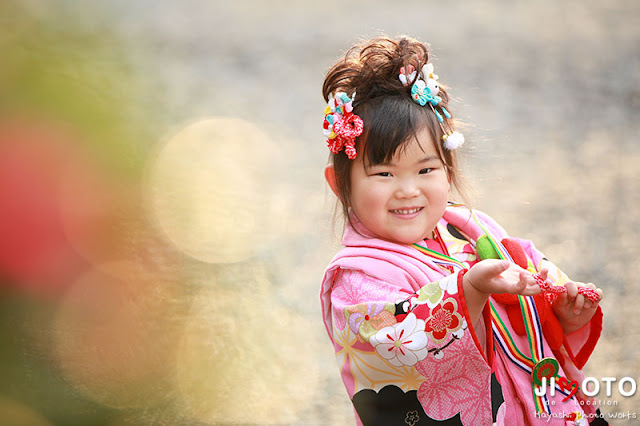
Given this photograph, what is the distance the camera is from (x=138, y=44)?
6.73 metres

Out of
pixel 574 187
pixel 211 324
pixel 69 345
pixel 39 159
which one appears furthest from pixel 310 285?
pixel 39 159

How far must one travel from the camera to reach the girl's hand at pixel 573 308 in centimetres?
158

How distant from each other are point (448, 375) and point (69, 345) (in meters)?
0.79

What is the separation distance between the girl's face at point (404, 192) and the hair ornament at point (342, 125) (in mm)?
47

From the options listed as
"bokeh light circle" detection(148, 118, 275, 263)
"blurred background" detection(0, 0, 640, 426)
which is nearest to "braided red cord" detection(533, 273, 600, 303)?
"blurred background" detection(0, 0, 640, 426)

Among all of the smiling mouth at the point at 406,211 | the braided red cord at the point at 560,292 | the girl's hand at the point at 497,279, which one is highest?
the smiling mouth at the point at 406,211

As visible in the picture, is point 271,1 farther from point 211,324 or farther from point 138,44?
point 211,324

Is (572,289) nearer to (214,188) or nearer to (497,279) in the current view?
(497,279)

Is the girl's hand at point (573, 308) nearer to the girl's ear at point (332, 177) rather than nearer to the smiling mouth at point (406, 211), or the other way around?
the smiling mouth at point (406, 211)

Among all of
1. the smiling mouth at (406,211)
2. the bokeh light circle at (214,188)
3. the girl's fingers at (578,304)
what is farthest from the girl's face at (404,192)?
the bokeh light circle at (214,188)

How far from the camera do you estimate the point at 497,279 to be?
1353mm

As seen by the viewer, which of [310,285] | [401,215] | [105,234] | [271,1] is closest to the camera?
[105,234]

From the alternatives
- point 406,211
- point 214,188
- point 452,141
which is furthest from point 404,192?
point 214,188

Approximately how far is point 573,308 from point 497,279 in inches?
14.5
